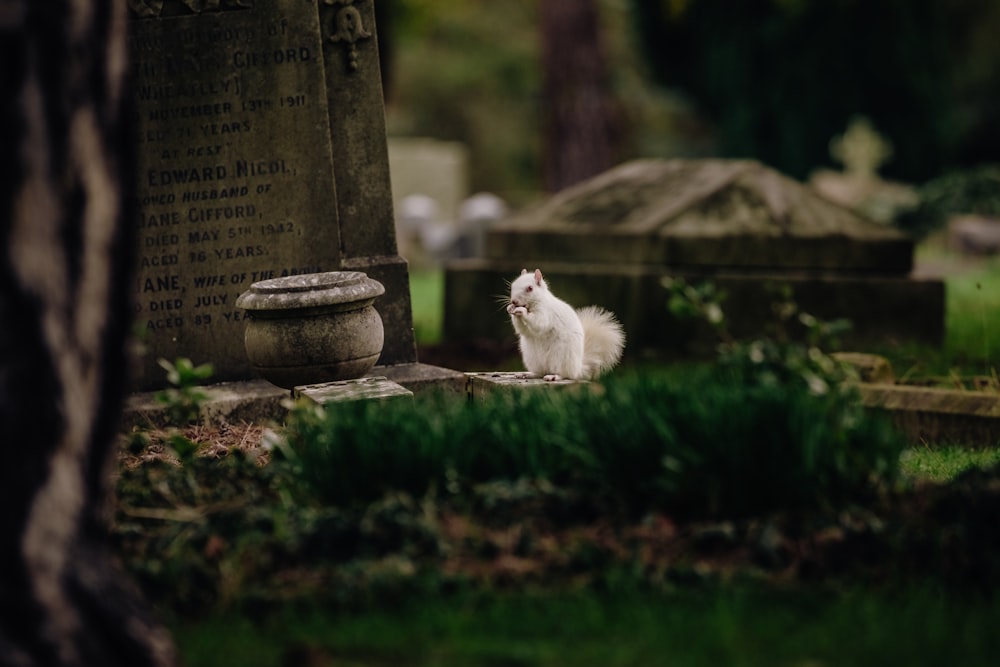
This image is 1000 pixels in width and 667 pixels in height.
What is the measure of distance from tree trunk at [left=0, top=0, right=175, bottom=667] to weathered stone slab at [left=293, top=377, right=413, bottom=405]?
7.91 ft

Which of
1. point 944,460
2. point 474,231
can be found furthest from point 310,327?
point 474,231

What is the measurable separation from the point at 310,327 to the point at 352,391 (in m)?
0.56

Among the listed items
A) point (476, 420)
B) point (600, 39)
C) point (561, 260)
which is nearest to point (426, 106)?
point (600, 39)

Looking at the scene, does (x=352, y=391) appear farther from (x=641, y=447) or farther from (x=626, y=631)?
(x=626, y=631)

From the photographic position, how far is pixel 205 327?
7.01 metres

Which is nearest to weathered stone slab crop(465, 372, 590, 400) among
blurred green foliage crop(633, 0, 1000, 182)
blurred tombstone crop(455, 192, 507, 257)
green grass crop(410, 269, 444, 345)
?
green grass crop(410, 269, 444, 345)

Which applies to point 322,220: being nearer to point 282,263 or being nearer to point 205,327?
point 282,263

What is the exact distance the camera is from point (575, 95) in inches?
614

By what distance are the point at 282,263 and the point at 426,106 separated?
2489 centimetres

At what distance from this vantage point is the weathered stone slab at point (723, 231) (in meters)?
8.65

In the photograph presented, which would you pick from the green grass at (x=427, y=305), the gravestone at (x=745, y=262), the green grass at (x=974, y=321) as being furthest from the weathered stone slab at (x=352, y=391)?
the gravestone at (x=745, y=262)

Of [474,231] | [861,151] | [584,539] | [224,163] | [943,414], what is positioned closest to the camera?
[584,539]

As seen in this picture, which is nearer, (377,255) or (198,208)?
(198,208)

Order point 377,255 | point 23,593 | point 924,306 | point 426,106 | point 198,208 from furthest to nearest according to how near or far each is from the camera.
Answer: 1. point 426,106
2. point 924,306
3. point 377,255
4. point 198,208
5. point 23,593
